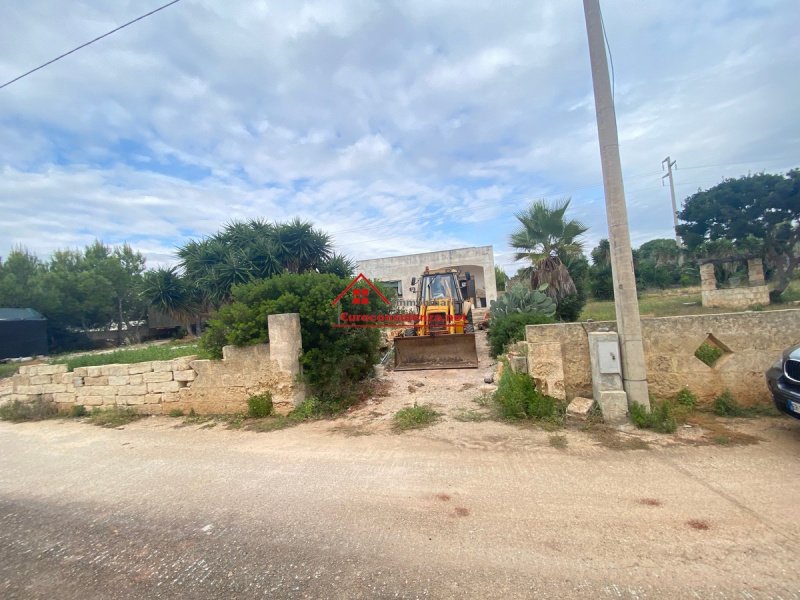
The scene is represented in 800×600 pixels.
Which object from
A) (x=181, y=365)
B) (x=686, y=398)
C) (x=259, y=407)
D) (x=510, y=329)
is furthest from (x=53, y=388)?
(x=686, y=398)

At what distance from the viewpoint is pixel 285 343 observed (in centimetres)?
600

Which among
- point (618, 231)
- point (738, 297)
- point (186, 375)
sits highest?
point (618, 231)

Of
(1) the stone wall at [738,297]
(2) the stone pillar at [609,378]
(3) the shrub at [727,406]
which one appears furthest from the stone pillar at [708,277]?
(2) the stone pillar at [609,378]

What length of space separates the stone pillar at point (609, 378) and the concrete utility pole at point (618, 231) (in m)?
0.12

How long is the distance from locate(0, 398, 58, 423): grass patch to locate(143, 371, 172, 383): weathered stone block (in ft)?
7.94

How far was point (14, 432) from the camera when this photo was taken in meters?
6.44

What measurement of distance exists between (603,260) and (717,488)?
32.9 m

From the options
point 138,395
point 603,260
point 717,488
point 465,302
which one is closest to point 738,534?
point 717,488

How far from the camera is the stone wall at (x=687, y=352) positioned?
4645 mm

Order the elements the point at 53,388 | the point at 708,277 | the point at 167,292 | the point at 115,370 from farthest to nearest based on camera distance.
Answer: the point at 167,292 → the point at 708,277 → the point at 53,388 → the point at 115,370

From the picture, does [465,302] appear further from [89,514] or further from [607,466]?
[89,514]

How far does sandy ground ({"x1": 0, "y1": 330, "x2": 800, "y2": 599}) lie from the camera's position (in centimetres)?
220

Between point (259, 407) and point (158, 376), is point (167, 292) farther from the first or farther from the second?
point (259, 407)

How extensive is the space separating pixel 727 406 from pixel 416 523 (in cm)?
446
